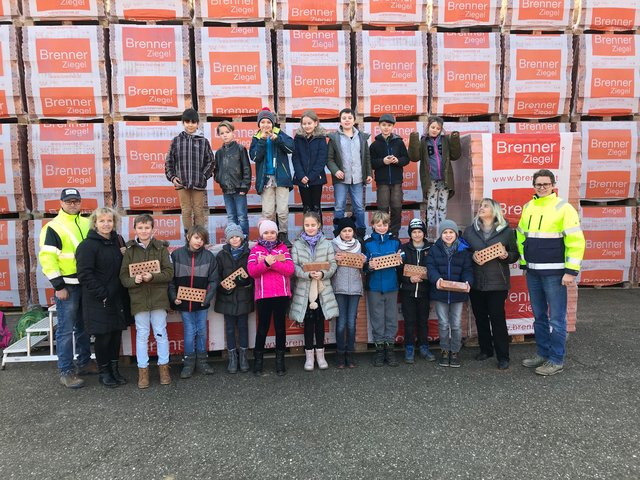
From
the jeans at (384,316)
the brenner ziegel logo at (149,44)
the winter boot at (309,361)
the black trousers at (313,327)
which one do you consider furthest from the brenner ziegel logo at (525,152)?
the brenner ziegel logo at (149,44)

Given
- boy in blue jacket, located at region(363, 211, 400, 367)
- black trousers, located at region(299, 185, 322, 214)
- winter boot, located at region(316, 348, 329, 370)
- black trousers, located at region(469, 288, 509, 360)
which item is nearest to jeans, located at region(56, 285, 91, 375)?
winter boot, located at region(316, 348, 329, 370)

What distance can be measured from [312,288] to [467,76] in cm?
501

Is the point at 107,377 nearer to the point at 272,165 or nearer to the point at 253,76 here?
the point at 272,165

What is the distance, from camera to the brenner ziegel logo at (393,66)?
7.18 m

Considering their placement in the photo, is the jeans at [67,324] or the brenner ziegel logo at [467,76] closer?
the jeans at [67,324]

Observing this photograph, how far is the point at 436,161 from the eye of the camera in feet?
19.4

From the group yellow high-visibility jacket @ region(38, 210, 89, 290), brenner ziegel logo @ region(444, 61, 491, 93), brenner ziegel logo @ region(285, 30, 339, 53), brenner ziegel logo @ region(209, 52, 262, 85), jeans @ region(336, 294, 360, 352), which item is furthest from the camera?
brenner ziegel logo @ region(444, 61, 491, 93)

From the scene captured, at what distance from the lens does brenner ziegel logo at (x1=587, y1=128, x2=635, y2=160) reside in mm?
7695

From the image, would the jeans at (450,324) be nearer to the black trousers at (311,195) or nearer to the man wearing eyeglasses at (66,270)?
the black trousers at (311,195)

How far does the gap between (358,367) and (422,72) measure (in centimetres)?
509

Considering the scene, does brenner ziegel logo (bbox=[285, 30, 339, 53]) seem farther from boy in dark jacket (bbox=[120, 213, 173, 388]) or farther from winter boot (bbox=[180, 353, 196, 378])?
winter boot (bbox=[180, 353, 196, 378])

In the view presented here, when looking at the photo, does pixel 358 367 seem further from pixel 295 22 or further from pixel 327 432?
pixel 295 22

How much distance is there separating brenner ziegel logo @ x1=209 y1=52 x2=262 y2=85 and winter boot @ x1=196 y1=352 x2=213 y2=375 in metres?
4.45

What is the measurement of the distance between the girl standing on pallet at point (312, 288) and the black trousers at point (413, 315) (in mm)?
846
